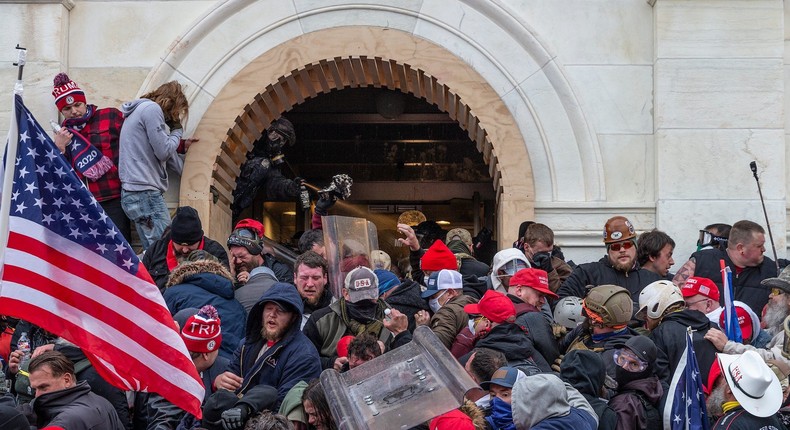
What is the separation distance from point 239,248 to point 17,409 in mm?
3711

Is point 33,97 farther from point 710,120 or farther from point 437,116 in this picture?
point 710,120

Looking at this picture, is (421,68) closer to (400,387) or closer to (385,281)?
(385,281)

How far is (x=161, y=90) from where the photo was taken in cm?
1336

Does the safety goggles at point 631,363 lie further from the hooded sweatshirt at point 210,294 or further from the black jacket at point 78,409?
the black jacket at point 78,409

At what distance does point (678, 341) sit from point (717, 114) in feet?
13.4

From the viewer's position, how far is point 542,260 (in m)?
11.8

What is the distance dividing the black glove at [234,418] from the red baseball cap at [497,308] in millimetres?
1956

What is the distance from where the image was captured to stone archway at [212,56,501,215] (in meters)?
13.8

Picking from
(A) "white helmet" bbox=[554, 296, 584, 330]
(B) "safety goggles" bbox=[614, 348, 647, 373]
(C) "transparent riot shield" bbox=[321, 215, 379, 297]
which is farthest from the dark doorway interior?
(B) "safety goggles" bbox=[614, 348, 647, 373]

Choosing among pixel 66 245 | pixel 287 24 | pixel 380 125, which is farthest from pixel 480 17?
pixel 66 245

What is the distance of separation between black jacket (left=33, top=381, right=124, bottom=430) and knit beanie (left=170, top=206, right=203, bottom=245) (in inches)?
103

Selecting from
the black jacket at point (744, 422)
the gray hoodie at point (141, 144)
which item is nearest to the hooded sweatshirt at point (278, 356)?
the black jacket at point (744, 422)

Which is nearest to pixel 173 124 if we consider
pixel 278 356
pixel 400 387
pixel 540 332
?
pixel 278 356

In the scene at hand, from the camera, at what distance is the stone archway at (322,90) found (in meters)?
13.8
